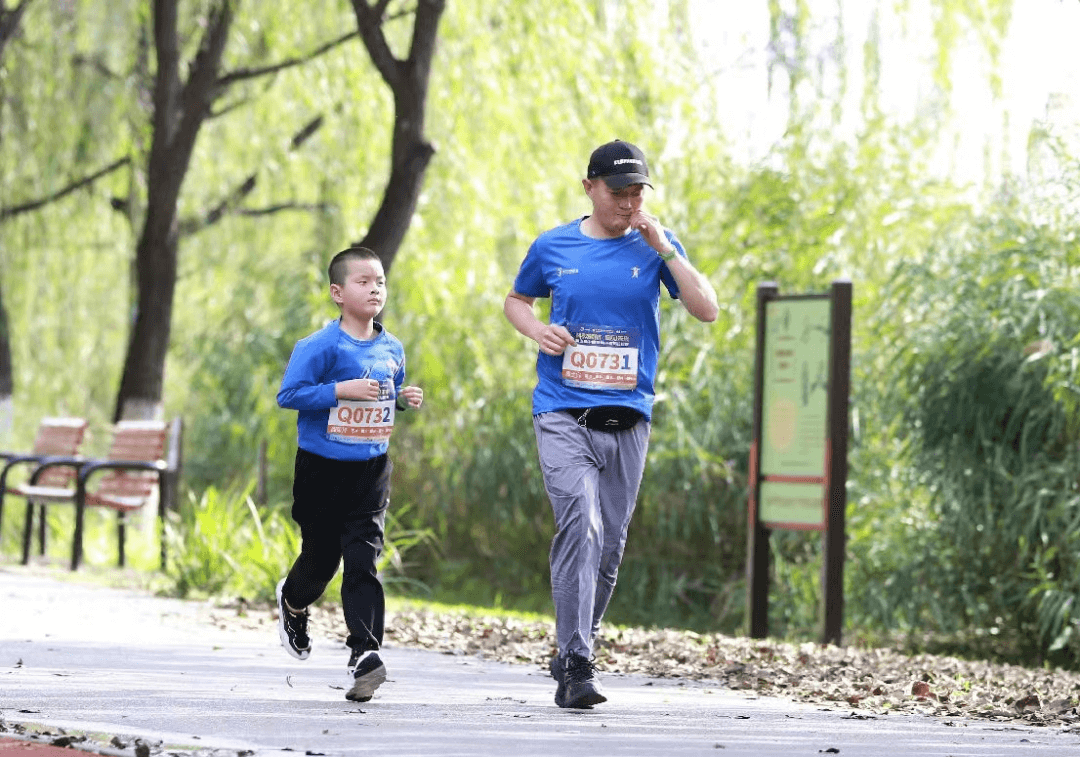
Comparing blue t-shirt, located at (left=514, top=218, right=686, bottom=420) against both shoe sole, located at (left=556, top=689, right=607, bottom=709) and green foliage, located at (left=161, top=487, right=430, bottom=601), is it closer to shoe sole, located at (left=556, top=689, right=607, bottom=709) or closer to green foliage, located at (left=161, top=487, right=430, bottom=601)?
shoe sole, located at (left=556, top=689, right=607, bottom=709)

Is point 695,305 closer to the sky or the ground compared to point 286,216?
closer to the ground

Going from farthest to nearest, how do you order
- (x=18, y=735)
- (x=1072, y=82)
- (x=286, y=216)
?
1. (x=286, y=216)
2. (x=1072, y=82)
3. (x=18, y=735)

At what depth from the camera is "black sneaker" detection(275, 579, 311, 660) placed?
25.3 feet

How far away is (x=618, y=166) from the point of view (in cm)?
707

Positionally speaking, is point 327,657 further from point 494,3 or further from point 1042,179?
point 494,3

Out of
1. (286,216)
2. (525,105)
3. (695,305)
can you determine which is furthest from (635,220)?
(286,216)

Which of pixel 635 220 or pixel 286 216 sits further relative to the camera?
pixel 286 216

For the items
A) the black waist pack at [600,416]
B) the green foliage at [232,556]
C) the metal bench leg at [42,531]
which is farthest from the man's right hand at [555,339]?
the metal bench leg at [42,531]

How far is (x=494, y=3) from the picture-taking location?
56.1 ft

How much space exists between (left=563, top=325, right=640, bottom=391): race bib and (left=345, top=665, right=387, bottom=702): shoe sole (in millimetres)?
1328

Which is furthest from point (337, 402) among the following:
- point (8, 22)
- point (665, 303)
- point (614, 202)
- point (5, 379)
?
point (5, 379)

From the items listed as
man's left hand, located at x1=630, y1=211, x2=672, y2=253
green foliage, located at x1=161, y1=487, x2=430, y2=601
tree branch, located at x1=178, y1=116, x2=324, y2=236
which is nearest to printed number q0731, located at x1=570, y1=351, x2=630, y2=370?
man's left hand, located at x1=630, y1=211, x2=672, y2=253

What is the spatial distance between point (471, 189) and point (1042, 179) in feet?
19.0

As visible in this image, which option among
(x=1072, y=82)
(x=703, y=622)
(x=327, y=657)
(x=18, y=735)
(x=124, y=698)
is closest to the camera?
(x=18, y=735)
